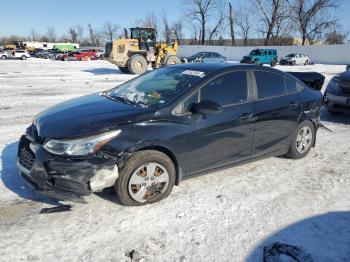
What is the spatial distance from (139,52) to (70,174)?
18.5 m

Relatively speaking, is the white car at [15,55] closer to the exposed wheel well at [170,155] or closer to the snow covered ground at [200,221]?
the snow covered ground at [200,221]

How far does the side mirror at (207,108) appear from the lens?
4004mm

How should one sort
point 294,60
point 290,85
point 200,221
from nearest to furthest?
point 200,221
point 290,85
point 294,60

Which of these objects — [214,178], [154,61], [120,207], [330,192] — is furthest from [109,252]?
[154,61]

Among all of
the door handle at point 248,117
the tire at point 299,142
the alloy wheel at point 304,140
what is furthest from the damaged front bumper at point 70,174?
the alloy wheel at point 304,140

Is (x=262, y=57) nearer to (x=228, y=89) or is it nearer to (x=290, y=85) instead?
(x=290, y=85)

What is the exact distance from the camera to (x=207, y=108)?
13.1ft

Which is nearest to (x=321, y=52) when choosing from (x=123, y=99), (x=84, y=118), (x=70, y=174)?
(x=123, y=99)

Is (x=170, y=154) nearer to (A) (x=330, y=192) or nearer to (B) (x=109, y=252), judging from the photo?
(B) (x=109, y=252)

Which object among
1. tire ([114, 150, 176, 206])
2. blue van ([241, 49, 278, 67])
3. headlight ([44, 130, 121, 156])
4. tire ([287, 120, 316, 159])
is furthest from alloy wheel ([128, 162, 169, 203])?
blue van ([241, 49, 278, 67])

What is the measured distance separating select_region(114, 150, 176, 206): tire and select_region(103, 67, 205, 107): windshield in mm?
680

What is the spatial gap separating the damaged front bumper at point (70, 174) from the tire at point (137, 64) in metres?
17.2

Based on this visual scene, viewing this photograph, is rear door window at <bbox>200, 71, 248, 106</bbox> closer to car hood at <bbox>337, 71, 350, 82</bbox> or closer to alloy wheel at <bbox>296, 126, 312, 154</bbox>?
alloy wheel at <bbox>296, 126, 312, 154</bbox>

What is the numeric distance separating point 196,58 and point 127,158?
89.1ft
